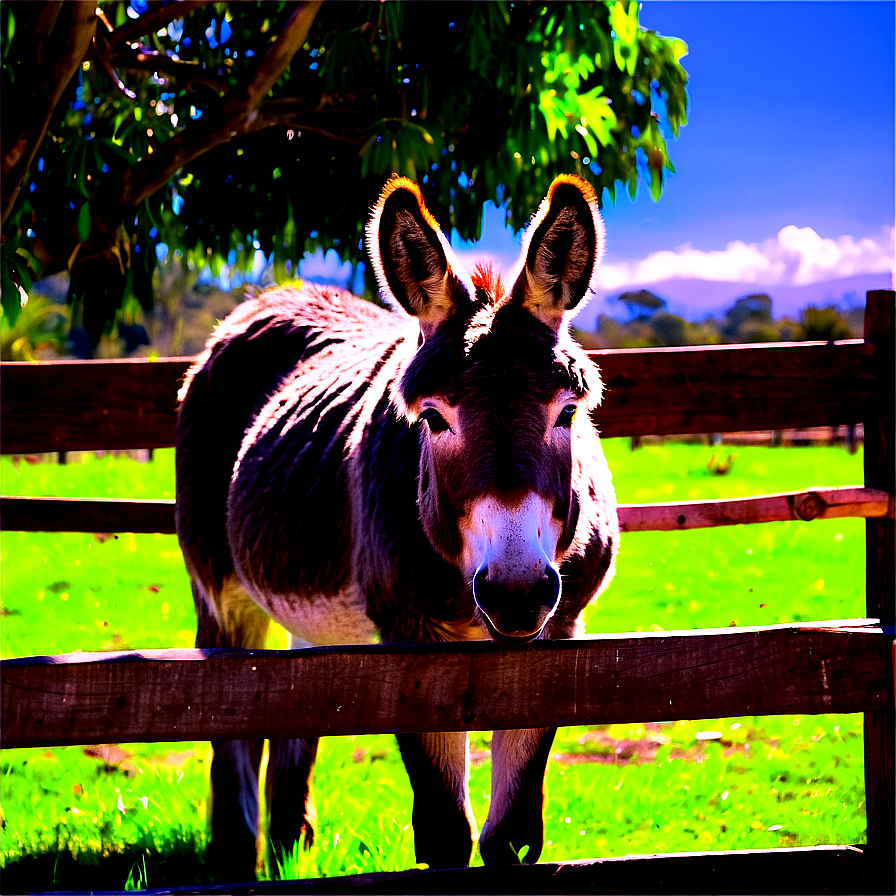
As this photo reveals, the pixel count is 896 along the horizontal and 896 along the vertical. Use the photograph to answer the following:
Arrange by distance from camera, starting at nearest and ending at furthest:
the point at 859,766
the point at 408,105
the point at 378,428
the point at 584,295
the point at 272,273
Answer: the point at 584,295 < the point at 378,428 < the point at 859,766 < the point at 408,105 < the point at 272,273

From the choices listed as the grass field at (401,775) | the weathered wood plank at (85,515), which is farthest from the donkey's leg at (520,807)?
the weathered wood plank at (85,515)

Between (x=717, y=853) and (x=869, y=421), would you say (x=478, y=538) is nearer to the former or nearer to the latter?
(x=717, y=853)

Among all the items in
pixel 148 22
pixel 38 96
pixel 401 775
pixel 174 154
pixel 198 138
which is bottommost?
pixel 401 775

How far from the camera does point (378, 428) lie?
293 centimetres

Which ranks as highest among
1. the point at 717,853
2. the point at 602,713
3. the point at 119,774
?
the point at 602,713

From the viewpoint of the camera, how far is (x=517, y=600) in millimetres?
1855

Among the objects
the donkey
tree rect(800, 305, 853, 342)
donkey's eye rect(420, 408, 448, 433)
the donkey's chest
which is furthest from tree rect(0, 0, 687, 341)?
tree rect(800, 305, 853, 342)

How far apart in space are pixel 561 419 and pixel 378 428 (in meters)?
0.89

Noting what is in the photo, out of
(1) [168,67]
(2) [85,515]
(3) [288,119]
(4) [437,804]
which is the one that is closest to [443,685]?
(4) [437,804]

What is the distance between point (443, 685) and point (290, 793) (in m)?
1.84

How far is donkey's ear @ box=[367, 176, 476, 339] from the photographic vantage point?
231 centimetres

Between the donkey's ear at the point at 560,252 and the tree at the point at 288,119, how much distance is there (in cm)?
295

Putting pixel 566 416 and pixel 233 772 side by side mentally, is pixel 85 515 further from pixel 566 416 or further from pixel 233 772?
pixel 566 416

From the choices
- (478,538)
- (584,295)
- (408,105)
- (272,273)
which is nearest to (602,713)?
(478,538)
